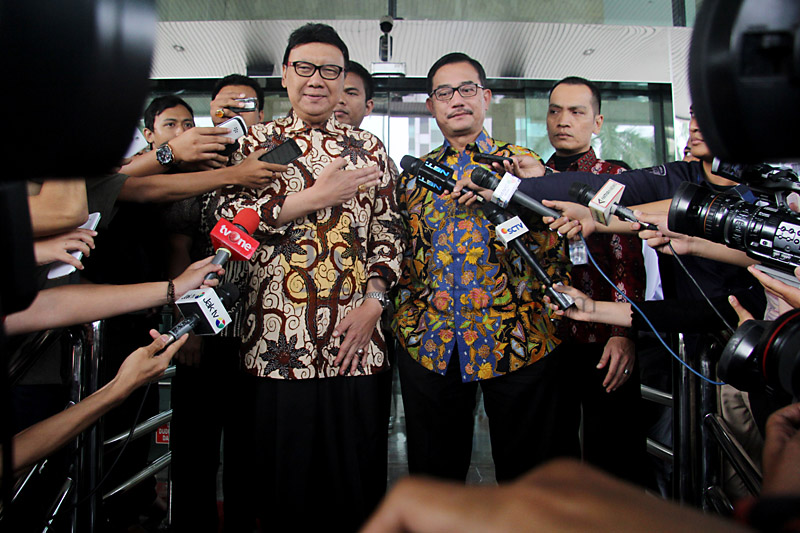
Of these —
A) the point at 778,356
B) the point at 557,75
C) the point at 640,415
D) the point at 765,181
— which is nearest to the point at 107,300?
the point at 778,356

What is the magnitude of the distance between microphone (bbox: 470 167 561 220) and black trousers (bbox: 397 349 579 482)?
436 mm

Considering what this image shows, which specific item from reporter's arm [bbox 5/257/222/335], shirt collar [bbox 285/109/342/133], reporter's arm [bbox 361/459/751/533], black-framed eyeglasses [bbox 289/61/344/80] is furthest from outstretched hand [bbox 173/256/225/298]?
reporter's arm [bbox 361/459/751/533]

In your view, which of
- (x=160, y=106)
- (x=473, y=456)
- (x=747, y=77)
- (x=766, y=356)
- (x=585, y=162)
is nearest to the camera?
(x=747, y=77)

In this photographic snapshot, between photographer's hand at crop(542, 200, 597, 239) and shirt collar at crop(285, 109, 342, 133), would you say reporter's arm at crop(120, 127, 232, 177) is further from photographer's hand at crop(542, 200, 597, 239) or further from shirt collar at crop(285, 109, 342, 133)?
photographer's hand at crop(542, 200, 597, 239)

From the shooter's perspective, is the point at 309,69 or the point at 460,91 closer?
the point at 309,69

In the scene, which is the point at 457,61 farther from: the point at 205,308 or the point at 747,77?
the point at 747,77

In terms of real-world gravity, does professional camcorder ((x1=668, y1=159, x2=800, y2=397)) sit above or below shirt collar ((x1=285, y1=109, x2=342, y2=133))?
below

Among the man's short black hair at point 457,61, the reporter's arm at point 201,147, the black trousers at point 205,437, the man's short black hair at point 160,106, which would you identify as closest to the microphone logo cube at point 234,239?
the reporter's arm at point 201,147

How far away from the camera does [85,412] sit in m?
1.07

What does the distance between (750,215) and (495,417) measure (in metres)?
0.88

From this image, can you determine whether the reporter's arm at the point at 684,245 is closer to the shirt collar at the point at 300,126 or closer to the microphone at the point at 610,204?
the microphone at the point at 610,204

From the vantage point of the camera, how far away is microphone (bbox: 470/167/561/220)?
143cm

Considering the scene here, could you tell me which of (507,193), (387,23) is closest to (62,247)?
(507,193)

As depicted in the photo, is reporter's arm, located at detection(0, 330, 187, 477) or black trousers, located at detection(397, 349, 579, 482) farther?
black trousers, located at detection(397, 349, 579, 482)
